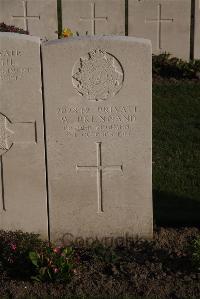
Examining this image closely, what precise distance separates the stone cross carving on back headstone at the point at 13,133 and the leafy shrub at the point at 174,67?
244 inches

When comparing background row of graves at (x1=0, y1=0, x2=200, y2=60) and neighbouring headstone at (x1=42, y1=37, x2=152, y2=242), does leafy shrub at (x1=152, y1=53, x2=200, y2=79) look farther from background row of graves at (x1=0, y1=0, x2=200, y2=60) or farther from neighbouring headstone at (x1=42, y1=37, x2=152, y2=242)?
neighbouring headstone at (x1=42, y1=37, x2=152, y2=242)

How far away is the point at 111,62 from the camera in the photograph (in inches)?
215

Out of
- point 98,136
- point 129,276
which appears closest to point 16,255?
point 129,276

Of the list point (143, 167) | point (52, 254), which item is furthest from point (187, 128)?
point (52, 254)

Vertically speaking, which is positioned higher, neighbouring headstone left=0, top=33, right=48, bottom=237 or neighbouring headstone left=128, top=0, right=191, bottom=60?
neighbouring headstone left=128, top=0, right=191, bottom=60

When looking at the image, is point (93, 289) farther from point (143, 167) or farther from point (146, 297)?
point (143, 167)

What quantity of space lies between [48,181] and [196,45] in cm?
703

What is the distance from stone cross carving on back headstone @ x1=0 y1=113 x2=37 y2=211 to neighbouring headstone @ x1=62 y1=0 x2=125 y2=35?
6.78 m

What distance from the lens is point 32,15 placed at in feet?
39.7

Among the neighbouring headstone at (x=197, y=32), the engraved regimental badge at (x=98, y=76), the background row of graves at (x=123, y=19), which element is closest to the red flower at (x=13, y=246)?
the engraved regimental badge at (x=98, y=76)

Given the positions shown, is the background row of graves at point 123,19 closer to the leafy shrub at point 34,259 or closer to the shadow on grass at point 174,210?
the shadow on grass at point 174,210

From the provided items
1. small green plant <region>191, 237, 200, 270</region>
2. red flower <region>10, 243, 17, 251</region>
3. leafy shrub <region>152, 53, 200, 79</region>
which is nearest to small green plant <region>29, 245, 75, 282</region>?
red flower <region>10, 243, 17, 251</region>

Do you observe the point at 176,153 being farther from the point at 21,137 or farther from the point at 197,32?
the point at 197,32

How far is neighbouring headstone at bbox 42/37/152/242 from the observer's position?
17.8 ft
